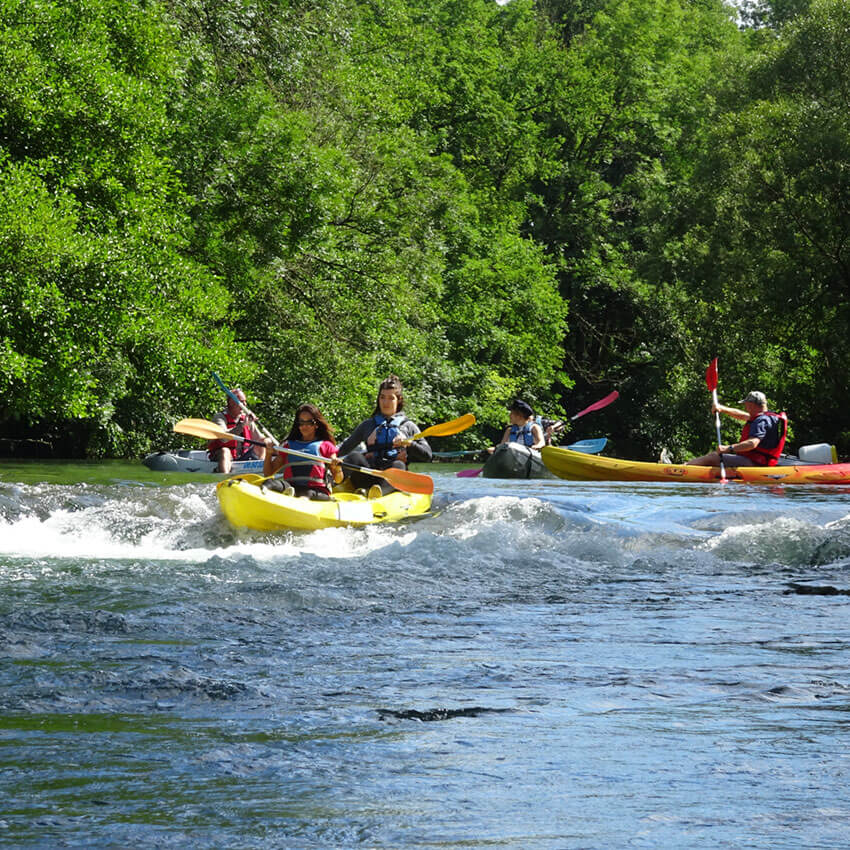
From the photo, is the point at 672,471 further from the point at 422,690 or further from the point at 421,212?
the point at 422,690

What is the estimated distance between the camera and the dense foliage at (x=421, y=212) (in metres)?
18.0

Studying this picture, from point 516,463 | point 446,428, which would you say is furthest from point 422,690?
point 516,463

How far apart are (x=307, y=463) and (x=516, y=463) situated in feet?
27.3

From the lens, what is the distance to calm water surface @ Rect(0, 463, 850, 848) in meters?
3.54

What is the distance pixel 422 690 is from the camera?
16.5 feet

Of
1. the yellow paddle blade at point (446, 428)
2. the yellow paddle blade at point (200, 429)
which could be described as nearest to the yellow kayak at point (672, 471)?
the yellow paddle blade at point (446, 428)

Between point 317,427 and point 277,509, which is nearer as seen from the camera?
point 277,509

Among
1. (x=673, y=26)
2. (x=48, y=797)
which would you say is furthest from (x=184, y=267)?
(x=673, y=26)

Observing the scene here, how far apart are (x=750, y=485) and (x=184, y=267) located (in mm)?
8571

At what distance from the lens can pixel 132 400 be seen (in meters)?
20.4

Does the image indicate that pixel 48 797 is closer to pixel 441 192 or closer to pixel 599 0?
pixel 441 192

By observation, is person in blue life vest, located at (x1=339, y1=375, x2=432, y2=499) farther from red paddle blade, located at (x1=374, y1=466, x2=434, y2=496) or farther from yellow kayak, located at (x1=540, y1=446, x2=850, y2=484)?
yellow kayak, located at (x1=540, y1=446, x2=850, y2=484)

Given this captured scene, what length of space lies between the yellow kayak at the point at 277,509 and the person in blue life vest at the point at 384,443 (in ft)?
4.79

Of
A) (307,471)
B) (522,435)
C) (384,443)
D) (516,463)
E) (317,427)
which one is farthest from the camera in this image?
(522,435)
